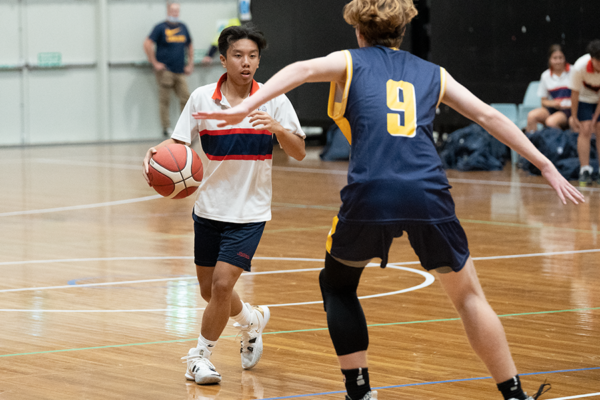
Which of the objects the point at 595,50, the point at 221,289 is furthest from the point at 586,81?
the point at 221,289

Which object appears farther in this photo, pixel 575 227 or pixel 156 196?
pixel 156 196

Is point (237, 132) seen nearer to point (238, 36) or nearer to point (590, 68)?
point (238, 36)

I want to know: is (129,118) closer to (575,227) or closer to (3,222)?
(3,222)

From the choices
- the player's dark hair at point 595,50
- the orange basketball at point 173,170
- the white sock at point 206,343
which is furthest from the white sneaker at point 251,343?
the player's dark hair at point 595,50

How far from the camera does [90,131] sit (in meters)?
20.4

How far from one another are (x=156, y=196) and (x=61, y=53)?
Result: 8683mm

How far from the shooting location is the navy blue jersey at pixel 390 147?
3504mm

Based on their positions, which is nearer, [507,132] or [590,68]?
[507,132]

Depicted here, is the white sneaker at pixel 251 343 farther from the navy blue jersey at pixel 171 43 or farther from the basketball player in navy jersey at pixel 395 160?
the navy blue jersey at pixel 171 43

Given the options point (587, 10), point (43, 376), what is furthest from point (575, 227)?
point (587, 10)

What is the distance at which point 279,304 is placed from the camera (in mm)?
6242

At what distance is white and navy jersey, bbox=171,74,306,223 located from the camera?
470 centimetres

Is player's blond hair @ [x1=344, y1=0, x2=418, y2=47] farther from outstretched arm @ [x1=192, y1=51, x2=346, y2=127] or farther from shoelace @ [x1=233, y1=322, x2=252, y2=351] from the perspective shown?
shoelace @ [x1=233, y1=322, x2=252, y2=351]

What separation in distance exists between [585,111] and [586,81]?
1.36 feet
